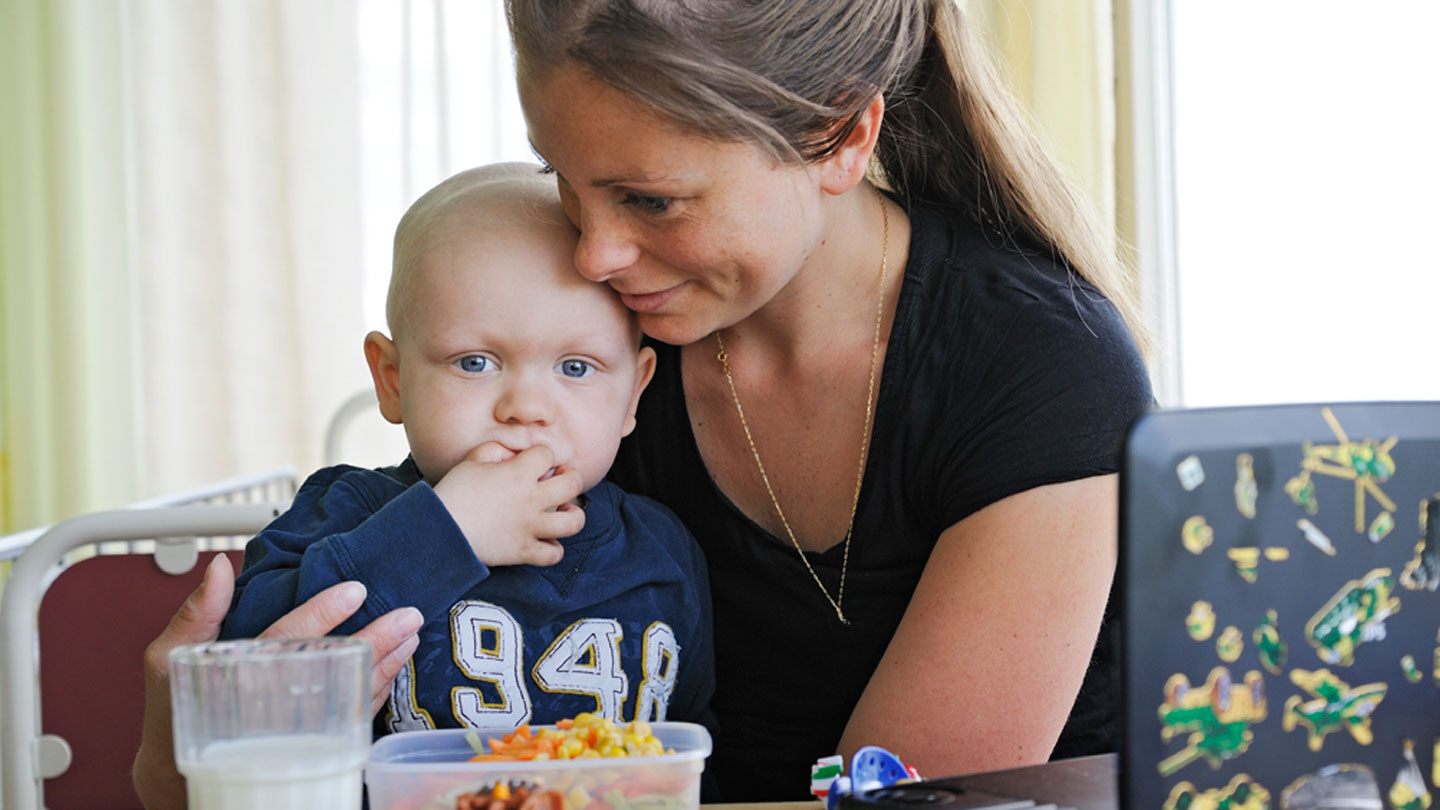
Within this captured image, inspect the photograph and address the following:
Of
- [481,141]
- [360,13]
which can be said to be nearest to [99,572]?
[481,141]

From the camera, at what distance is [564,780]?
685 millimetres

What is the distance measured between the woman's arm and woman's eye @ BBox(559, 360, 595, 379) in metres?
0.35

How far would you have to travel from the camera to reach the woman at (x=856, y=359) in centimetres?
105

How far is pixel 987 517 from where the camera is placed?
112cm

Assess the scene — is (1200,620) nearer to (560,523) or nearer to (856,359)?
(560,523)

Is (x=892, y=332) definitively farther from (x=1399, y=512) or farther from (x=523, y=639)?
(x=1399, y=512)

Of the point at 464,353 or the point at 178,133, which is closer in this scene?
the point at 464,353

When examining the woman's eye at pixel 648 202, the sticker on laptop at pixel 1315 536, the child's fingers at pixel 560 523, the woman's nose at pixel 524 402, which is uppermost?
the woman's eye at pixel 648 202

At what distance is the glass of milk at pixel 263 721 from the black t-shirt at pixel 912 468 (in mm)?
652

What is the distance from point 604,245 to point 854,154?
25 cm

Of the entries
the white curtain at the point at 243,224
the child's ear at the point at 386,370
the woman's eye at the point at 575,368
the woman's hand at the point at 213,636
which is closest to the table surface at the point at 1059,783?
the woman's hand at the point at 213,636

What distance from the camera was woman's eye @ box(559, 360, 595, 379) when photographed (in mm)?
1138

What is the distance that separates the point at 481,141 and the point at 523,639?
2433 mm

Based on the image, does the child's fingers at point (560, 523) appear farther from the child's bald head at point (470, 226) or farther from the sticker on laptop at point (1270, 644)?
the sticker on laptop at point (1270, 644)
